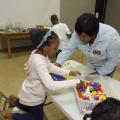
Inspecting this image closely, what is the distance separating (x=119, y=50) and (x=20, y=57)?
3.13 m

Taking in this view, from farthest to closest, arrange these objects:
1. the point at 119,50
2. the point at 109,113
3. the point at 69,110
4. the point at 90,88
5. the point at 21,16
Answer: the point at 21,16
the point at 119,50
the point at 90,88
the point at 69,110
the point at 109,113

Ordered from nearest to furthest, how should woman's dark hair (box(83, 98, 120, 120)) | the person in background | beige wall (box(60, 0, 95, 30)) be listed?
woman's dark hair (box(83, 98, 120, 120)) < the person in background < beige wall (box(60, 0, 95, 30))

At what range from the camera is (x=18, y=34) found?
456 centimetres

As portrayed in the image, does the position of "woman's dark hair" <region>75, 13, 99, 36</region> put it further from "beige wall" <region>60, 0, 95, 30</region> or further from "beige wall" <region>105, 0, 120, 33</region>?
"beige wall" <region>105, 0, 120, 33</region>

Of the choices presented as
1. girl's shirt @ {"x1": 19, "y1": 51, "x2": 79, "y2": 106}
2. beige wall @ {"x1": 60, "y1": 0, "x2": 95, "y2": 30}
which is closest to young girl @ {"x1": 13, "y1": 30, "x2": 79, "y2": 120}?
girl's shirt @ {"x1": 19, "y1": 51, "x2": 79, "y2": 106}

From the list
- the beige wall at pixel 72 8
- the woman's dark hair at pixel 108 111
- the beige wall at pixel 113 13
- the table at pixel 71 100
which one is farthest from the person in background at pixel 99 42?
the beige wall at pixel 113 13

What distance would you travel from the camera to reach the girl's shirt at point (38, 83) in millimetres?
1354

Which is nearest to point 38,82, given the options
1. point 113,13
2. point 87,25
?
point 87,25

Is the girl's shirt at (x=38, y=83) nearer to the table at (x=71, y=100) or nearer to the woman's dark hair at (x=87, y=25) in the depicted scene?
the table at (x=71, y=100)

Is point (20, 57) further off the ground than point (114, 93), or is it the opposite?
point (114, 93)

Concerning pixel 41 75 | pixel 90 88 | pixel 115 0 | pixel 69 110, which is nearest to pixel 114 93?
pixel 90 88

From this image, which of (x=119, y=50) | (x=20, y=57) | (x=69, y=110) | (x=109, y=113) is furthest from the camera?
(x=20, y=57)

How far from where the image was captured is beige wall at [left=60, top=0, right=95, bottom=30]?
18.9 feet

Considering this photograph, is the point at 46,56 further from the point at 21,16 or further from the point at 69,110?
the point at 21,16
